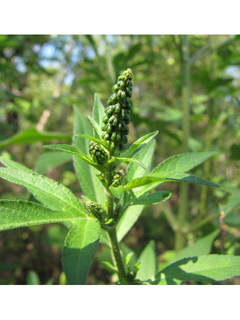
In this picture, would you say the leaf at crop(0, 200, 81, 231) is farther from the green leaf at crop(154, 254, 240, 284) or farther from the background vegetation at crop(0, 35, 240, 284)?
the background vegetation at crop(0, 35, 240, 284)

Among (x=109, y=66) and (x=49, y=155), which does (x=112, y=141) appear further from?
(x=109, y=66)

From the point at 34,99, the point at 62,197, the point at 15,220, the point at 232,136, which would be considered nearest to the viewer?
the point at 15,220

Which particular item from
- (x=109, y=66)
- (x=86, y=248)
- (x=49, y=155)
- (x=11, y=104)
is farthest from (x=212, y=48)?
(x=11, y=104)

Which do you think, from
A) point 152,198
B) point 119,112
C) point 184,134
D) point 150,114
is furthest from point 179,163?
point 150,114

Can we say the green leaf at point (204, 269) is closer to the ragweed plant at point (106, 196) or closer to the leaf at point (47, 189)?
the ragweed plant at point (106, 196)

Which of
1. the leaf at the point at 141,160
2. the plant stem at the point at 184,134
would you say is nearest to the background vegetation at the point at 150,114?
the plant stem at the point at 184,134

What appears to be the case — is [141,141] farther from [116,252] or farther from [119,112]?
[116,252]

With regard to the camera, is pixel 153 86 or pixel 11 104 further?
pixel 153 86

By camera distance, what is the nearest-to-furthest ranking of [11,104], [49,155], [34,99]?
1. [49,155]
2. [11,104]
3. [34,99]
